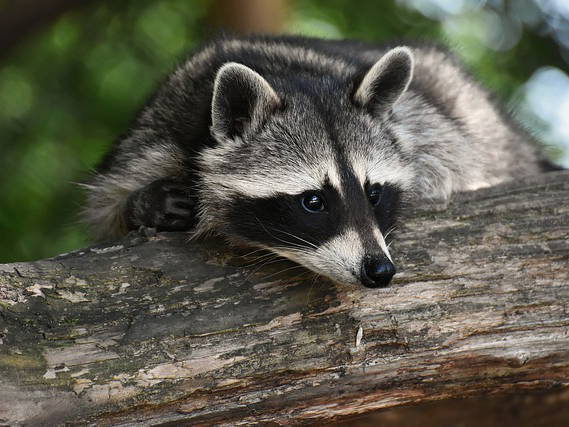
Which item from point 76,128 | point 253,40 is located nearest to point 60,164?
point 76,128

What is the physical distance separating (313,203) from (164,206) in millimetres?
924

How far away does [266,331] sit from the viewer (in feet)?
11.4

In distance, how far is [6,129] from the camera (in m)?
7.54

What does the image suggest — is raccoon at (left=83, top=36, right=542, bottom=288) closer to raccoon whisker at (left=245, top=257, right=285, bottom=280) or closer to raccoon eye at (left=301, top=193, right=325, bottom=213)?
raccoon eye at (left=301, top=193, right=325, bottom=213)

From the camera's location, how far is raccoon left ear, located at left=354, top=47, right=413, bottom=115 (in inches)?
153

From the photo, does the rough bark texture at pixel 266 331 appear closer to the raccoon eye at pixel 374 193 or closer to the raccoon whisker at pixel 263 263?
the raccoon whisker at pixel 263 263

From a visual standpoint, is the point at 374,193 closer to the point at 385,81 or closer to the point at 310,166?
the point at 310,166

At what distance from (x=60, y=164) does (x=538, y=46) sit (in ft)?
16.6

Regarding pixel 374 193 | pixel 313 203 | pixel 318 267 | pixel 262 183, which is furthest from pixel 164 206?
pixel 374 193

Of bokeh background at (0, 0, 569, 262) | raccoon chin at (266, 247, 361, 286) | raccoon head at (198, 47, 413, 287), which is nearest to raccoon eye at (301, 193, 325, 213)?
raccoon head at (198, 47, 413, 287)

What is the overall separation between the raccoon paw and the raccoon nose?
114 cm

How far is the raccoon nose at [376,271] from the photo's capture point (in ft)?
10.9

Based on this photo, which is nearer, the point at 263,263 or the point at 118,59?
the point at 263,263

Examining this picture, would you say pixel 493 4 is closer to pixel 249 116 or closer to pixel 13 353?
pixel 249 116
